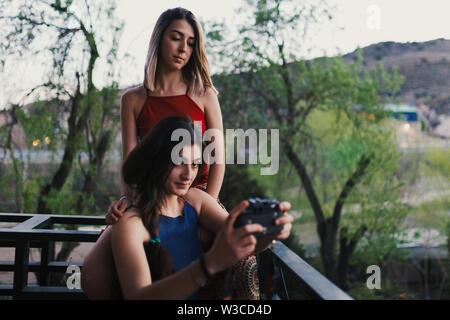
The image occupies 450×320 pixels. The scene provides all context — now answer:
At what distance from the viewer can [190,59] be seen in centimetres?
131

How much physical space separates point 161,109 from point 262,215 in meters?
0.63

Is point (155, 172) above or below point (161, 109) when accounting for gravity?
below

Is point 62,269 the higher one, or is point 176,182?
point 176,182

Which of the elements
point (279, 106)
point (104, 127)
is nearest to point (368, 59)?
point (279, 106)

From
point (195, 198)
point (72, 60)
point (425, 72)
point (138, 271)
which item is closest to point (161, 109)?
point (195, 198)

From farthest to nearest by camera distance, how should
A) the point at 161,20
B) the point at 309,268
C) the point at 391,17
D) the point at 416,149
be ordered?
the point at 416,149, the point at 391,17, the point at 161,20, the point at 309,268

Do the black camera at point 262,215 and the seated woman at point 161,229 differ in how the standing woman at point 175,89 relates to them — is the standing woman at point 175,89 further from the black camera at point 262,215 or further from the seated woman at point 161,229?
the black camera at point 262,215

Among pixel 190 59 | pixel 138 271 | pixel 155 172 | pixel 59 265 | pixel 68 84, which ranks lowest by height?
pixel 59 265

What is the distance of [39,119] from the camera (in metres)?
5.72

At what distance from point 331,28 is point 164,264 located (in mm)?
8262

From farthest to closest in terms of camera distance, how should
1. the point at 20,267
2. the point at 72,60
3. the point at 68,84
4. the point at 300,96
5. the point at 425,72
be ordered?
the point at 425,72 < the point at 300,96 < the point at 68,84 < the point at 72,60 < the point at 20,267

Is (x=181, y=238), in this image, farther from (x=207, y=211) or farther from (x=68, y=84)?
(x=68, y=84)

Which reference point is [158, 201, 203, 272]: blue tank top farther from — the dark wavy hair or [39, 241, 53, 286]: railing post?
[39, 241, 53, 286]: railing post

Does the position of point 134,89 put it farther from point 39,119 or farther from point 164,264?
point 39,119
